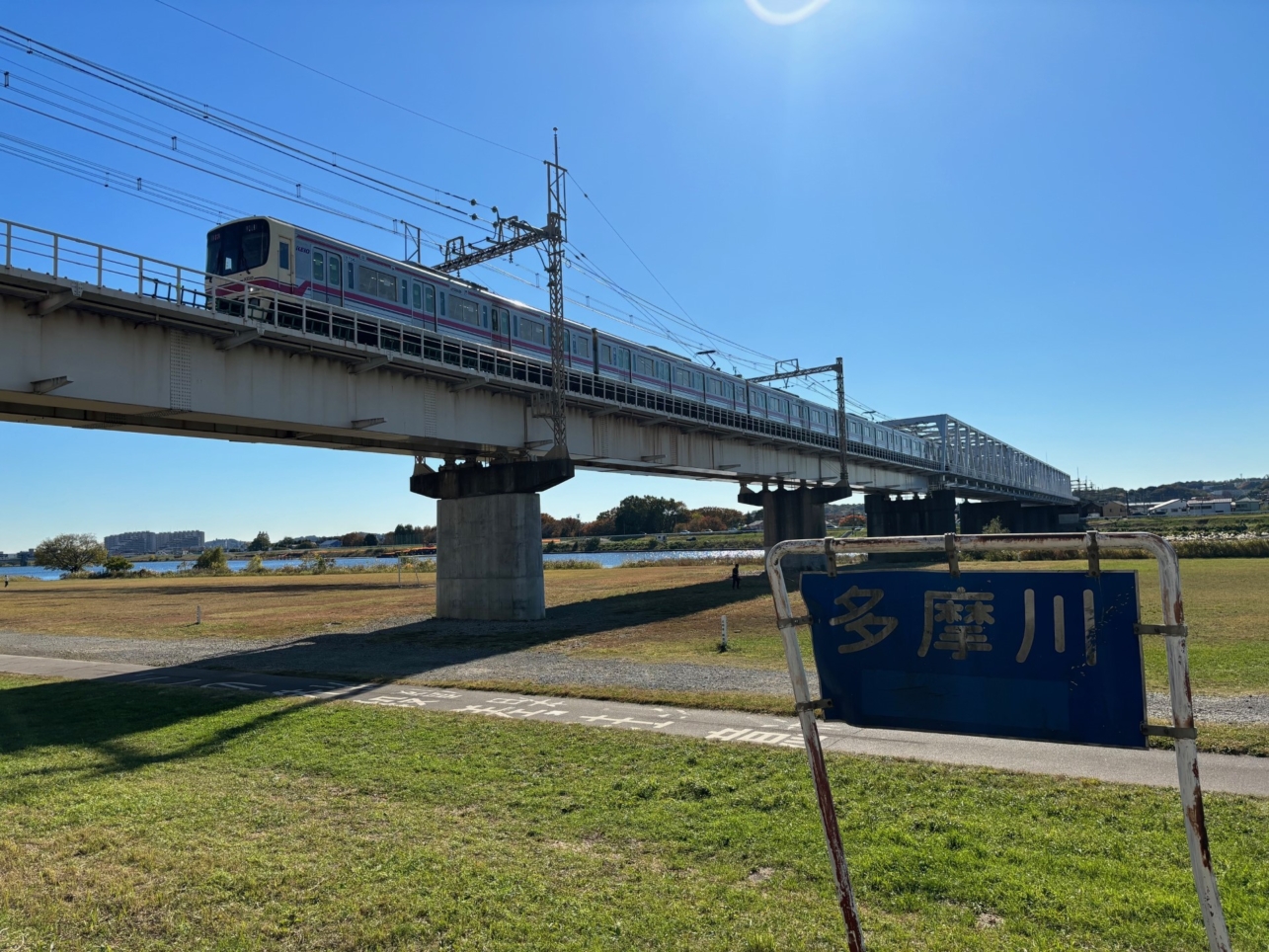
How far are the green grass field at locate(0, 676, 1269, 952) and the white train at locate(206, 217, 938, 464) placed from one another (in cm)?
1622

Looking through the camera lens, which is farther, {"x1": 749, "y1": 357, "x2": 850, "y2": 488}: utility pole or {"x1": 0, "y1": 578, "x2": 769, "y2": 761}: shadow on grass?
{"x1": 749, "y1": 357, "x2": 850, "y2": 488}: utility pole

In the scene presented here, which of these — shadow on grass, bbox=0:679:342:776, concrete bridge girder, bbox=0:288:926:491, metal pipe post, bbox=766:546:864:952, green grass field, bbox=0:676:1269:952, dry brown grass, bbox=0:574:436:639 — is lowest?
dry brown grass, bbox=0:574:436:639

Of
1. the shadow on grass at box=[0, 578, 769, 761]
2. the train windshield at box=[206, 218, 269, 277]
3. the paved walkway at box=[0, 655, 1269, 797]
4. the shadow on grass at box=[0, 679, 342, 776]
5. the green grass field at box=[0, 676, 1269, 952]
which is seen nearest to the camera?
the green grass field at box=[0, 676, 1269, 952]

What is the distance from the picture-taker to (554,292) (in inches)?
1130

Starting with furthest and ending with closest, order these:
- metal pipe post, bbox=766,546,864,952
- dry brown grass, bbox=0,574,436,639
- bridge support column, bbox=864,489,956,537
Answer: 1. bridge support column, bbox=864,489,956,537
2. dry brown grass, bbox=0,574,436,639
3. metal pipe post, bbox=766,546,864,952

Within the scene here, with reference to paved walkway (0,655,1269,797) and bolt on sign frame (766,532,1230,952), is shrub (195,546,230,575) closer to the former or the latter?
paved walkway (0,655,1269,797)

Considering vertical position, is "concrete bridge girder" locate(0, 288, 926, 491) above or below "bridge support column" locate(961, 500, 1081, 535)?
above

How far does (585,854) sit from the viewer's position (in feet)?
22.0

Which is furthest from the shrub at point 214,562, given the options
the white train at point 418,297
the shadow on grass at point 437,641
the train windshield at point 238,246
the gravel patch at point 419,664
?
the train windshield at point 238,246

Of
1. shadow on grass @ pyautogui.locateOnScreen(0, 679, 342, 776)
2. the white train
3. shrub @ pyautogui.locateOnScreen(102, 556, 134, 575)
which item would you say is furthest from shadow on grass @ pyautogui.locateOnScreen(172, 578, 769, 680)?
shrub @ pyautogui.locateOnScreen(102, 556, 134, 575)

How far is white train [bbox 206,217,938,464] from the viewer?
22.9m

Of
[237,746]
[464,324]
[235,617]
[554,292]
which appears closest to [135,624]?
[235,617]

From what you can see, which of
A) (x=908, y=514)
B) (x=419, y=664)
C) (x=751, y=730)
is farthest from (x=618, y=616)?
(x=908, y=514)

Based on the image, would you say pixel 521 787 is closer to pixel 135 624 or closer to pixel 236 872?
pixel 236 872
